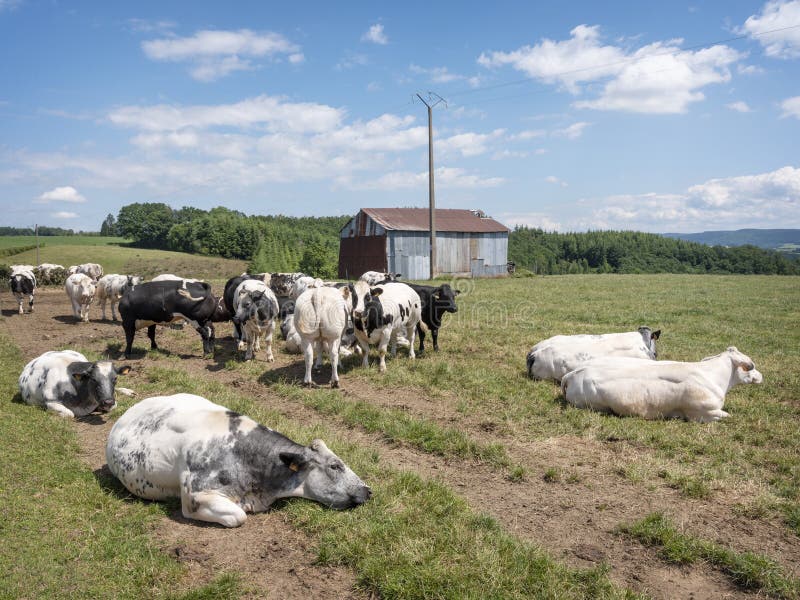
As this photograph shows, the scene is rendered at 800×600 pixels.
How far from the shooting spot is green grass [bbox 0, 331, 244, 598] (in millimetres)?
4180

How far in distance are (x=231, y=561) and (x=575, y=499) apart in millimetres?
3450

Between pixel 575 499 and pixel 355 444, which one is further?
pixel 355 444

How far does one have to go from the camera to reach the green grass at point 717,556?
166 inches

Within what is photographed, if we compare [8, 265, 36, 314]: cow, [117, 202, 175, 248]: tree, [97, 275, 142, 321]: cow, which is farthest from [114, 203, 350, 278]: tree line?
[97, 275, 142, 321]: cow

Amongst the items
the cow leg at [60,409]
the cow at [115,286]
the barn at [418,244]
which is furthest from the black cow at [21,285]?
the barn at [418,244]

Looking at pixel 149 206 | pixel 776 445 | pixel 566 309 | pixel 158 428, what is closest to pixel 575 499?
pixel 776 445

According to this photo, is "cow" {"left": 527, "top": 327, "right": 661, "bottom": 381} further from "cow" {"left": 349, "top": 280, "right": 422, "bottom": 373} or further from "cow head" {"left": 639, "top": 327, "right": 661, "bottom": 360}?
"cow" {"left": 349, "top": 280, "right": 422, "bottom": 373}

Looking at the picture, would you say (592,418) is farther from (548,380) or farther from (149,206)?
(149,206)

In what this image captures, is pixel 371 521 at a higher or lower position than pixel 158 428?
lower

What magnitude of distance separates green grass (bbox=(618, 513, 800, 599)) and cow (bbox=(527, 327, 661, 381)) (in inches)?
193

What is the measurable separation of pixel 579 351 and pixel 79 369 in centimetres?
852

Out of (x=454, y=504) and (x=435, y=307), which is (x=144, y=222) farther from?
(x=454, y=504)

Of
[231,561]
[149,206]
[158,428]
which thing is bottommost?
[231,561]

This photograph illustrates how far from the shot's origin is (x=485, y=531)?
4906 millimetres
